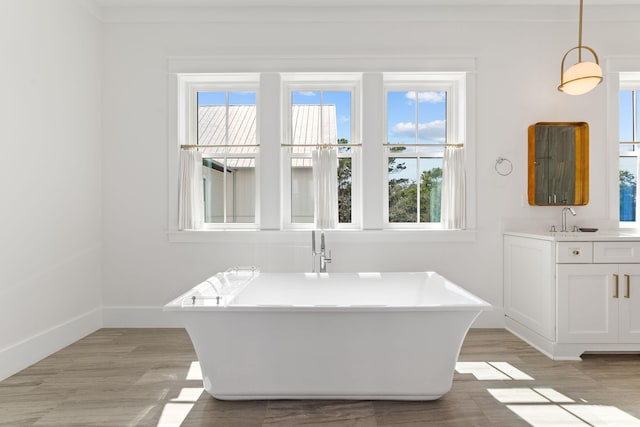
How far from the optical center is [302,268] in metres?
3.60

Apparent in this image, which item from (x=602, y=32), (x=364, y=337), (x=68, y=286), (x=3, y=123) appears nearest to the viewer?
(x=364, y=337)

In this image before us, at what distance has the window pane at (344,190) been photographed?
3.78 metres

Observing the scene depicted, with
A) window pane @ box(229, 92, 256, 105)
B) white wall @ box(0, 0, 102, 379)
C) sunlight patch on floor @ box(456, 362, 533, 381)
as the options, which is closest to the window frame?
sunlight patch on floor @ box(456, 362, 533, 381)

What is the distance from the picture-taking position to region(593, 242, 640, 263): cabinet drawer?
2.83 meters

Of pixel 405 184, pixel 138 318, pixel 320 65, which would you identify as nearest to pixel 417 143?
pixel 405 184

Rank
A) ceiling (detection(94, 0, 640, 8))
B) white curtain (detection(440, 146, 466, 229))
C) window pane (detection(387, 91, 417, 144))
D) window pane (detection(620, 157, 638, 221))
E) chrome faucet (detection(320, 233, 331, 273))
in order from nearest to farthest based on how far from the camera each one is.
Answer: chrome faucet (detection(320, 233, 331, 273)) < ceiling (detection(94, 0, 640, 8)) < white curtain (detection(440, 146, 466, 229)) < window pane (detection(620, 157, 638, 221)) < window pane (detection(387, 91, 417, 144))

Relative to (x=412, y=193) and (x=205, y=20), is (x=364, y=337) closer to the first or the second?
(x=412, y=193)

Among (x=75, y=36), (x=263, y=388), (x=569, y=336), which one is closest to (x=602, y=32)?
(x=569, y=336)

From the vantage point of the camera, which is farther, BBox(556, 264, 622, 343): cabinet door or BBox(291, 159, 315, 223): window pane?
BBox(291, 159, 315, 223): window pane

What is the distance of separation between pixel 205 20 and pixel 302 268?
7.90 ft

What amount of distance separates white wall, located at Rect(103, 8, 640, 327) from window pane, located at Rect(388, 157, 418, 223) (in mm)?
301

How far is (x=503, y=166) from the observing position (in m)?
3.60

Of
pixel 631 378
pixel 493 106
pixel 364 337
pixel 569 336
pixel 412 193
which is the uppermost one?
pixel 493 106

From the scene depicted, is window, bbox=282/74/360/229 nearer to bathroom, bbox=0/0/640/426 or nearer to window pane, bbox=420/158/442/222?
bathroom, bbox=0/0/640/426
